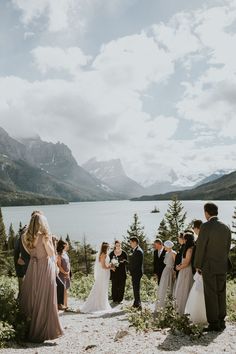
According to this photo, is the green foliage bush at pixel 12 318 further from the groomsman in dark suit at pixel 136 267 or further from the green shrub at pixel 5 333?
the groomsman in dark suit at pixel 136 267

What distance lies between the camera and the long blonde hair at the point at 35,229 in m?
8.57

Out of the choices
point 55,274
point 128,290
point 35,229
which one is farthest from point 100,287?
point 35,229

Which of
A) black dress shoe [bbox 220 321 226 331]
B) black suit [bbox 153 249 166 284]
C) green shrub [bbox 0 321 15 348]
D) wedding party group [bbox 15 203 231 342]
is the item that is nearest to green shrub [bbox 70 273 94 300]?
black suit [bbox 153 249 166 284]

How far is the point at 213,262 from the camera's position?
30.2ft

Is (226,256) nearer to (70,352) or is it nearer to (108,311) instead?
(70,352)

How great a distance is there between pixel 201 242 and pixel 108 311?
6.58m

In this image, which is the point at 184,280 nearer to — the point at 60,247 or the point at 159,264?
the point at 159,264

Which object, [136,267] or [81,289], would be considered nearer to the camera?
[136,267]

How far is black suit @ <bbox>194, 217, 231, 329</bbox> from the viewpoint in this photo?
30.0 feet

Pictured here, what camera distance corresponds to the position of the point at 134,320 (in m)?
9.67

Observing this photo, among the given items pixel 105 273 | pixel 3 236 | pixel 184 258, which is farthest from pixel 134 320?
pixel 3 236

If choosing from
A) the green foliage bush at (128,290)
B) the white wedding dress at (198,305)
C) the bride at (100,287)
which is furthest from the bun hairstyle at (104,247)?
the white wedding dress at (198,305)

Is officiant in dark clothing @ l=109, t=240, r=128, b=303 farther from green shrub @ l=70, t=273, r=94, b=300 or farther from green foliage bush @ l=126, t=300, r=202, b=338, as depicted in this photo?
green foliage bush @ l=126, t=300, r=202, b=338

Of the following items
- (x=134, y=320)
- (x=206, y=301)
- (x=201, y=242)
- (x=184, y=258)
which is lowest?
(x=134, y=320)
